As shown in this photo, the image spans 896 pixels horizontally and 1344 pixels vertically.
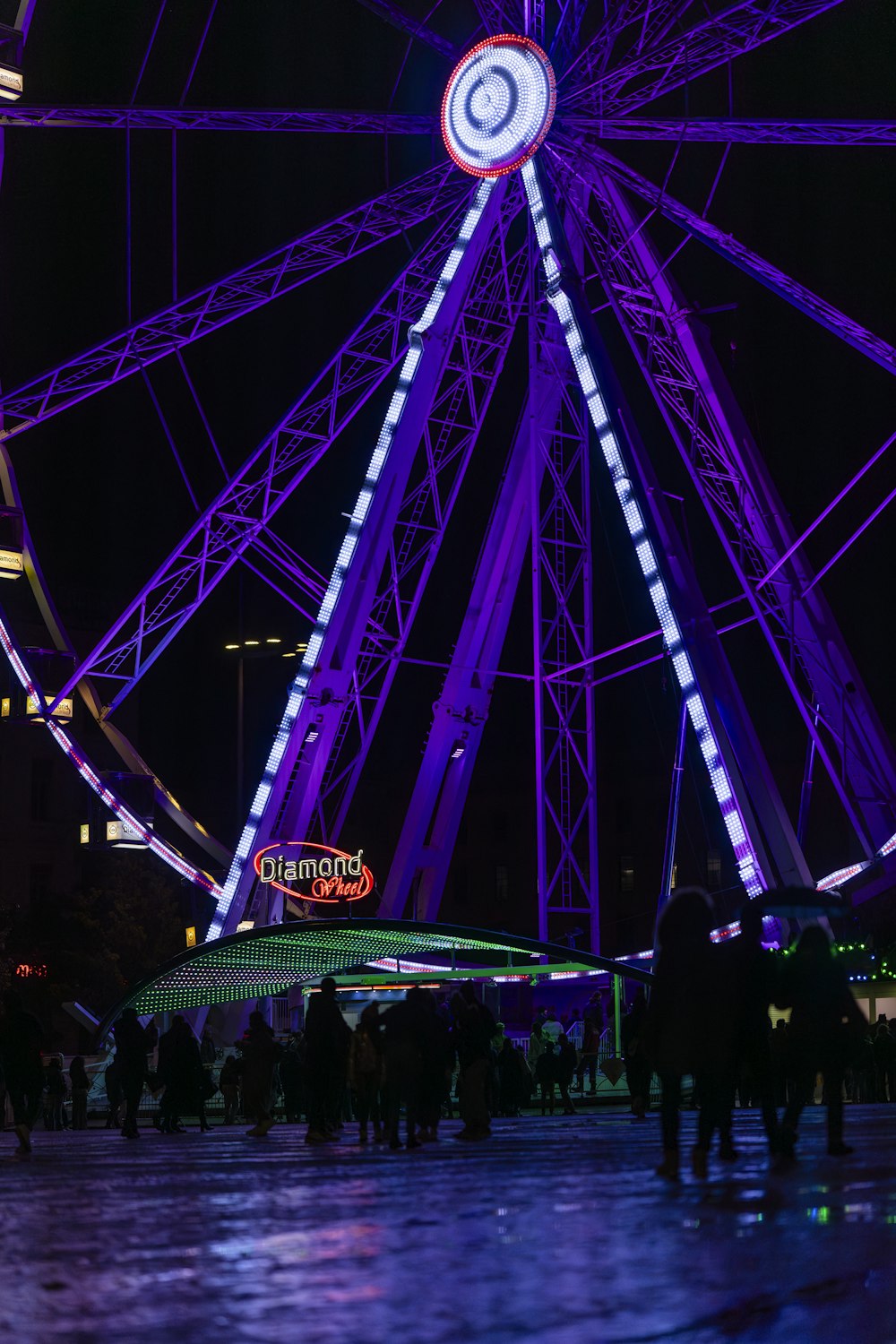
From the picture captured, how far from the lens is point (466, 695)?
33.8 meters

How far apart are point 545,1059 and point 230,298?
12.8 m

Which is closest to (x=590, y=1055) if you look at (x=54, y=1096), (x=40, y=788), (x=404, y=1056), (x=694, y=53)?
(x=54, y=1096)

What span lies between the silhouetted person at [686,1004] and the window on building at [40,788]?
2471 inches

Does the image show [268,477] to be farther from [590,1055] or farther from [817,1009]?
[817,1009]

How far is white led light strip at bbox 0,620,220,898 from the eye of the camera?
3178 centimetres

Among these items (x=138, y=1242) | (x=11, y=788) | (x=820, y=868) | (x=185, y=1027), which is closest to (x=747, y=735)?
(x=185, y=1027)

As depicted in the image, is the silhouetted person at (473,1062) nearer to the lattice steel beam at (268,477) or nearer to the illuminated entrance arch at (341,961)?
the illuminated entrance arch at (341,961)

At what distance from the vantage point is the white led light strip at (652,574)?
24281 millimetres

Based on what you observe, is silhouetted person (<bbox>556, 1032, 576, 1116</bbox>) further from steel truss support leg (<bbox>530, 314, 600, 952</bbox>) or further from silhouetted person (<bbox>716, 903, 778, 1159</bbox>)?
silhouetted person (<bbox>716, 903, 778, 1159</bbox>)

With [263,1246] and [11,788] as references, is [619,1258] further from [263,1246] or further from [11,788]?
[11,788]

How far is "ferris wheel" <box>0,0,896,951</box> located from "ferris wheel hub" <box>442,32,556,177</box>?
42 millimetres

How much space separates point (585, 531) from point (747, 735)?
8.40 metres

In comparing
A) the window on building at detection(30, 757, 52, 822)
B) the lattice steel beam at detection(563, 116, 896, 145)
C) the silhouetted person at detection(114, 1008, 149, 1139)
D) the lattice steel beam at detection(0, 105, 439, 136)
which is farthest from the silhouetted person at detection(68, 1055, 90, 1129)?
the window on building at detection(30, 757, 52, 822)

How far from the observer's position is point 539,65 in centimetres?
2914
